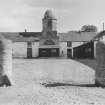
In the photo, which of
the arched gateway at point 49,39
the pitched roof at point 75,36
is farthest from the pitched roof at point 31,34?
the pitched roof at point 75,36

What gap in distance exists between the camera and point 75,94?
6.43 metres

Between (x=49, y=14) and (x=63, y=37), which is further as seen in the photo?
(x=49, y=14)

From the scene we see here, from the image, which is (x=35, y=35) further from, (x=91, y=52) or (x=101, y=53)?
(x=101, y=53)

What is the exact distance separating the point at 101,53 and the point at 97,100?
2.79 metres

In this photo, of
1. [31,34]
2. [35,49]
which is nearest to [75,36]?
[35,49]

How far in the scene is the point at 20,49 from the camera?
2005 inches

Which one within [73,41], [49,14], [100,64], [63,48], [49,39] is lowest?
[100,64]

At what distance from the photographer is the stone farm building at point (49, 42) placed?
48.8 m

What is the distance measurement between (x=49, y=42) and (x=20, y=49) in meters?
9.80

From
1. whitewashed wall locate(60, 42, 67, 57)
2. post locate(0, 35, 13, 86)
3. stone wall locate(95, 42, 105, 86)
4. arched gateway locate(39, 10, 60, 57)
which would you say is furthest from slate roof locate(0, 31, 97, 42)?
post locate(0, 35, 13, 86)

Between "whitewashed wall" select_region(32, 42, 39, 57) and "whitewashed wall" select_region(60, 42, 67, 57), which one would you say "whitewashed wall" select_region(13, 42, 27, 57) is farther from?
"whitewashed wall" select_region(60, 42, 67, 57)

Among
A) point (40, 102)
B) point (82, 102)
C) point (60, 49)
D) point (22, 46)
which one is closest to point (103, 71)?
point (82, 102)

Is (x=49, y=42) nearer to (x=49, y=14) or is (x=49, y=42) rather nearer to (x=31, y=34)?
(x=31, y=34)

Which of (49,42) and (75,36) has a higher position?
(75,36)
